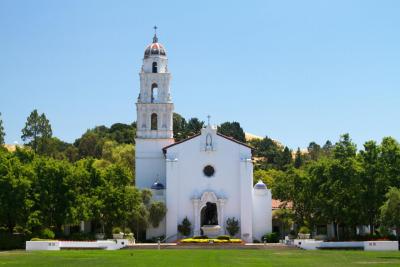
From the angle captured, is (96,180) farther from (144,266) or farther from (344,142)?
(144,266)

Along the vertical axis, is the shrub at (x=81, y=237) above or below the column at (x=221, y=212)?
below

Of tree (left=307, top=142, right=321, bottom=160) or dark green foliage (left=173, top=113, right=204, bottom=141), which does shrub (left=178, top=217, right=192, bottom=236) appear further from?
tree (left=307, top=142, right=321, bottom=160)

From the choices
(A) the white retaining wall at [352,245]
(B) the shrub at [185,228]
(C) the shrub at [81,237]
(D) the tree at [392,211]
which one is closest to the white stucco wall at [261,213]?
(B) the shrub at [185,228]

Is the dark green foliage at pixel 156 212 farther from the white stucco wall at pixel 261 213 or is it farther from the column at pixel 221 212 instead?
the white stucco wall at pixel 261 213

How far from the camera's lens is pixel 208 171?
235 ft

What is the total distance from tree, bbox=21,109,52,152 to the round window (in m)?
38.0

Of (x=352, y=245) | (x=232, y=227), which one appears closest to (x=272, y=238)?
(x=232, y=227)

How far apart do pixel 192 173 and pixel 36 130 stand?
1540 inches

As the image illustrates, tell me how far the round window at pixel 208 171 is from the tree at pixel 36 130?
3797 cm

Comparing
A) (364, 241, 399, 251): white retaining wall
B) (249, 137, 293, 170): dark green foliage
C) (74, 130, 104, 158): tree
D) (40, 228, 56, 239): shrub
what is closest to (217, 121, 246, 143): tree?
(249, 137, 293, 170): dark green foliage

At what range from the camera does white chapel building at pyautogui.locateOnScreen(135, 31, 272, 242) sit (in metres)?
69.9

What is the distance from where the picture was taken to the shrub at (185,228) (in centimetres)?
6888

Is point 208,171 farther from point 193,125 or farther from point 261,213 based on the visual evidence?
point 193,125

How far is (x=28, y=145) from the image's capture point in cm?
10219
